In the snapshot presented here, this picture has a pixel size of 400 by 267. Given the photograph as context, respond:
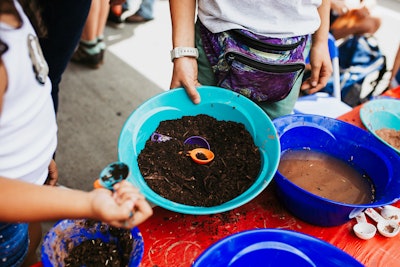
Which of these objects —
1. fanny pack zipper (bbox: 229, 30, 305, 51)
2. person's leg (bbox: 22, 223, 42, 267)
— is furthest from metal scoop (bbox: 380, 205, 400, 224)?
person's leg (bbox: 22, 223, 42, 267)

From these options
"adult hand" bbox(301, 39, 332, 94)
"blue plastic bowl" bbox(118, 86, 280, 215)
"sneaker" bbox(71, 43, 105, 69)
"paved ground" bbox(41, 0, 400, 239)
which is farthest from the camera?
"sneaker" bbox(71, 43, 105, 69)

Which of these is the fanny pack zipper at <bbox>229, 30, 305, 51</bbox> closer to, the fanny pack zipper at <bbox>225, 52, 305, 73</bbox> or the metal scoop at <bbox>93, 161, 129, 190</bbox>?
the fanny pack zipper at <bbox>225, 52, 305, 73</bbox>

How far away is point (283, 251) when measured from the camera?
35.4 inches

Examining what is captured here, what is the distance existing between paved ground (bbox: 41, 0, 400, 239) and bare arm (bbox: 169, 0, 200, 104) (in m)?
1.13

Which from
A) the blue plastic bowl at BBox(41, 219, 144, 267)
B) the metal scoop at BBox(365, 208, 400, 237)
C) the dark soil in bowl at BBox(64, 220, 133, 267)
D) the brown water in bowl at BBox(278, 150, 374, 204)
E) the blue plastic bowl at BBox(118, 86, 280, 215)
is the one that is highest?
the blue plastic bowl at BBox(118, 86, 280, 215)

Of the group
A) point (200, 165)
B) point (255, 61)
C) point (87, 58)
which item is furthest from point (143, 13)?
Result: point (200, 165)

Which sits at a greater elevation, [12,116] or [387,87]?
[12,116]

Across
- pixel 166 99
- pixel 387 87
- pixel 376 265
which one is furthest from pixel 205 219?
pixel 387 87

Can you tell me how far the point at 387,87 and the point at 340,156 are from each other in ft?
5.62

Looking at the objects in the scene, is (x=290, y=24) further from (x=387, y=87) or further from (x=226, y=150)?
(x=387, y=87)

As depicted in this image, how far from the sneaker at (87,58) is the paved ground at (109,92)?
0.18 feet

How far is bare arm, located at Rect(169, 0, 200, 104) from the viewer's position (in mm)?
1147

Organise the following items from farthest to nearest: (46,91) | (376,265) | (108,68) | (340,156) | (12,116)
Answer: (108,68), (340,156), (376,265), (46,91), (12,116)

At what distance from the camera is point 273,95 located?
1224 millimetres
